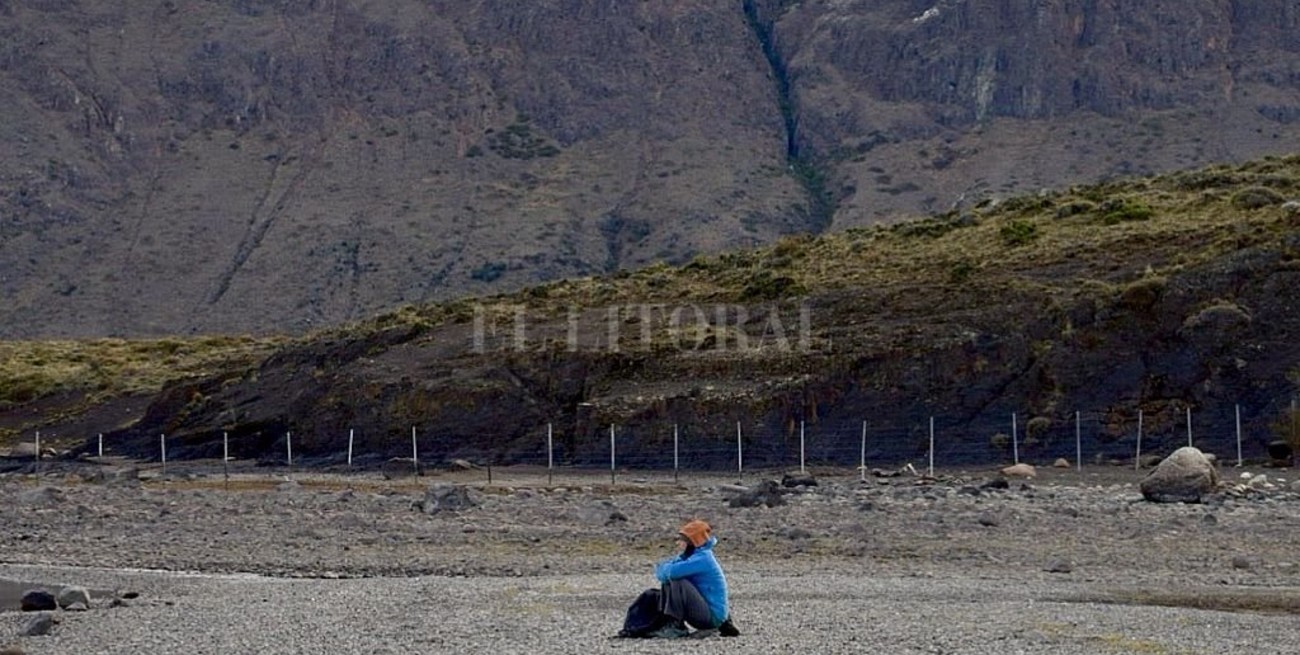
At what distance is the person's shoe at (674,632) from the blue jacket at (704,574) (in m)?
0.31

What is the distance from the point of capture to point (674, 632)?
17062 millimetres

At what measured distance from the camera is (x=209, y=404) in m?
57.0

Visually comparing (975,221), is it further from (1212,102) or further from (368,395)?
(1212,102)

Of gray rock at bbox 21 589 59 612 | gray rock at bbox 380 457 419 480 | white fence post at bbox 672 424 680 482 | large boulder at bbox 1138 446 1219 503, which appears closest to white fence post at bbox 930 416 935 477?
white fence post at bbox 672 424 680 482

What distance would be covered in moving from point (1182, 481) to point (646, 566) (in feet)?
35.1

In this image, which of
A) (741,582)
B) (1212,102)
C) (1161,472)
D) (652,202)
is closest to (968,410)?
(1161,472)

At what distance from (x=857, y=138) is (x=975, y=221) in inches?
3243

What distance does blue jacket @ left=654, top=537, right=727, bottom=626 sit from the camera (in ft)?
55.1

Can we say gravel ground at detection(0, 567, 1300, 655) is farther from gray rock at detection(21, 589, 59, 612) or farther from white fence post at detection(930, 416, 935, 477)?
white fence post at detection(930, 416, 935, 477)

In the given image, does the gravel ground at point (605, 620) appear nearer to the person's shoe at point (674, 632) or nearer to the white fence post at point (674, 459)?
the person's shoe at point (674, 632)

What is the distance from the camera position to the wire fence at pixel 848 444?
131 feet

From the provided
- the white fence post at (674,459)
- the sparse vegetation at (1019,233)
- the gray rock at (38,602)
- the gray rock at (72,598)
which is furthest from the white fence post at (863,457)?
the gray rock at (38,602)

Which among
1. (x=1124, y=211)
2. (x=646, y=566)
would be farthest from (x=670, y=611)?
(x=1124, y=211)

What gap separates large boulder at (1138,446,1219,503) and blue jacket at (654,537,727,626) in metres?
15.2
